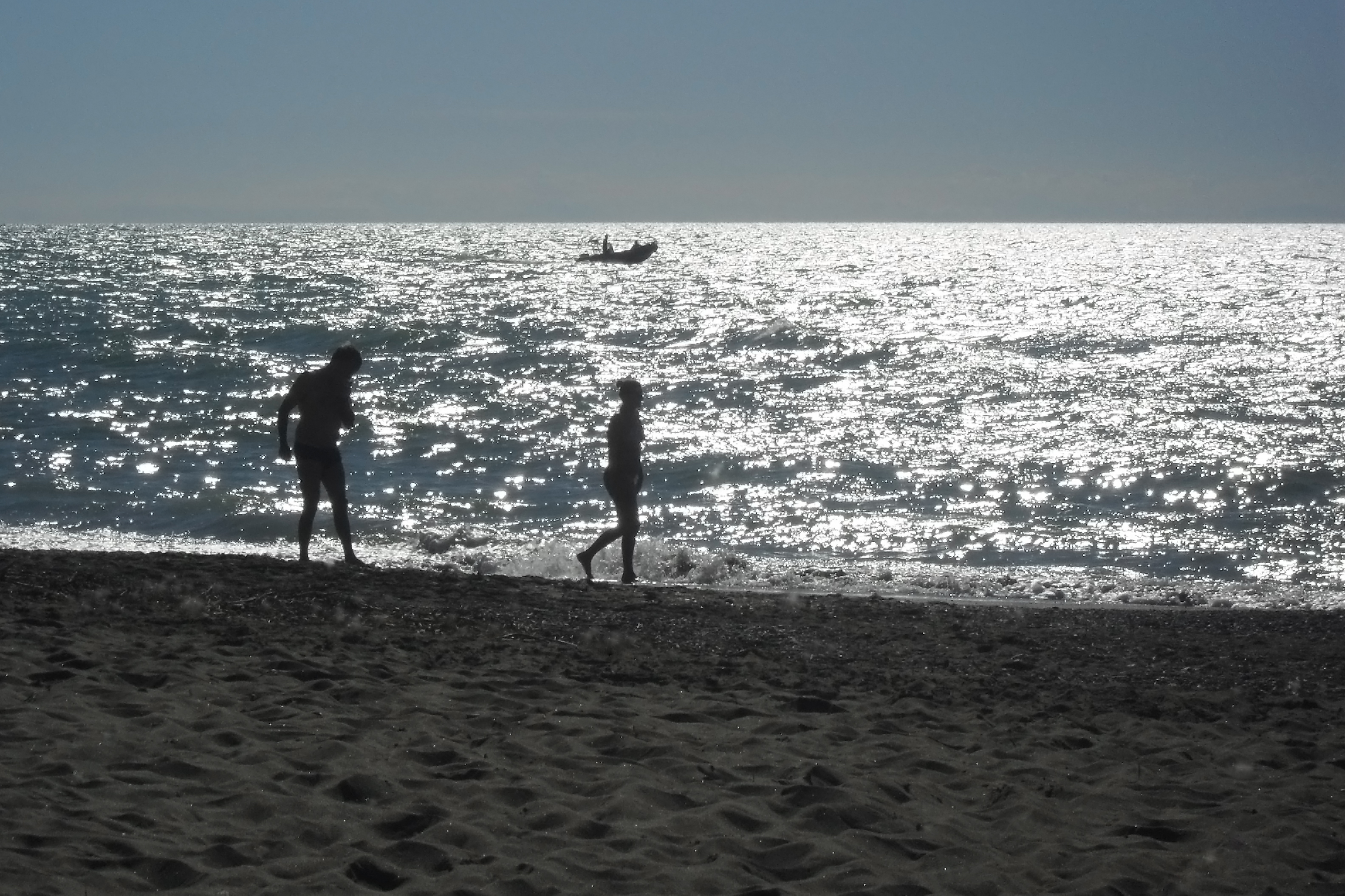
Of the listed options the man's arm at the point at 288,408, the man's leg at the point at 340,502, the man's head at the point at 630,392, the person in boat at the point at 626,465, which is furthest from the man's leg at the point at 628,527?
the man's arm at the point at 288,408

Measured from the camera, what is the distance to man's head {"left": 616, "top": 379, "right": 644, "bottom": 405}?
382 inches

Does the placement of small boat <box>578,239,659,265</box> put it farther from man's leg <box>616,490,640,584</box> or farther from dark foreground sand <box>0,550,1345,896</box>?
dark foreground sand <box>0,550,1345,896</box>

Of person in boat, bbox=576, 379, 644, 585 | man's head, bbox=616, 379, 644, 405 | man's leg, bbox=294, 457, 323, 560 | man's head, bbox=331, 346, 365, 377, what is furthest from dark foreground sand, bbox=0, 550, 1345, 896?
man's head, bbox=616, 379, 644, 405

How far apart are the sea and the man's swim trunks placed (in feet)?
8.84

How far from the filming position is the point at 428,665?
631 centimetres

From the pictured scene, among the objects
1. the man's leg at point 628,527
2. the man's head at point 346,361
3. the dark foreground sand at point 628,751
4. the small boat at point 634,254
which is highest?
the small boat at point 634,254

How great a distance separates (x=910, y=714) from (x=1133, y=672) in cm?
178

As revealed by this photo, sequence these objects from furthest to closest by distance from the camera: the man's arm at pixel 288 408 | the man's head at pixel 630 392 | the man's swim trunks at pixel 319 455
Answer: the man's head at pixel 630 392 < the man's swim trunks at pixel 319 455 < the man's arm at pixel 288 408

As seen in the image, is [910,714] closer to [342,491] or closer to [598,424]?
[342,491]

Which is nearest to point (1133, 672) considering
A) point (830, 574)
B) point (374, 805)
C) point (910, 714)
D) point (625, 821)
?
point (910, 714)

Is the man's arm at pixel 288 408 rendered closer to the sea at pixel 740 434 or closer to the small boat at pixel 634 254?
the sea at pixel 740 434

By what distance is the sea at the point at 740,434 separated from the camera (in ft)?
45.0

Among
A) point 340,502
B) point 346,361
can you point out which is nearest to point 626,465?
point 340,502

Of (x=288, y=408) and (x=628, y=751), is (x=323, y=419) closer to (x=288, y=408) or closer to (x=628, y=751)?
(x=288, y=408)
